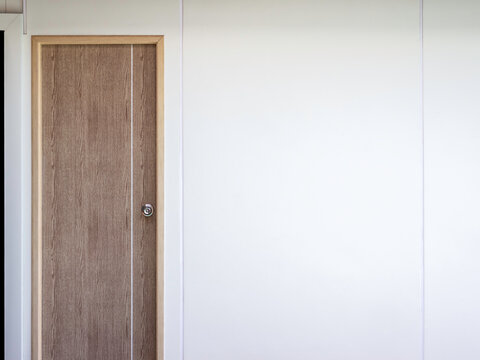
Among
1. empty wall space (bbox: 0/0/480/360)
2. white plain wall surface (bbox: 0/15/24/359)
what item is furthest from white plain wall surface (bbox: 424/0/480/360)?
white plain wall surface (bbox: 0/15/24/359)

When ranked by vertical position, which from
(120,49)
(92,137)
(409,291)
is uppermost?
(120,49)

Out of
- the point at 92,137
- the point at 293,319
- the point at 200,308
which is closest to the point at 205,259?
the point at 200,308

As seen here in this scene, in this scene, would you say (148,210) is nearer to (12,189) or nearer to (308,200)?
(12,189)

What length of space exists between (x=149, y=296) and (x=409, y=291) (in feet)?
4.73

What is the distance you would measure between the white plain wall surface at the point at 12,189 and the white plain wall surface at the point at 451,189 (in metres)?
2.24

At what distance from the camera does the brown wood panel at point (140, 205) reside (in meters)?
2.15

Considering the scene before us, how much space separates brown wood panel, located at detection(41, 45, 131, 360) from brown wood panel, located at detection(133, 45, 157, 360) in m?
0.05

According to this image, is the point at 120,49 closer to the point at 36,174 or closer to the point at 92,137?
the point at 92,137

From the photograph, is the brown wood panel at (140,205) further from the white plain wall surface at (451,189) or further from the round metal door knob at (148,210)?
the white plain wall surface at (451,189)

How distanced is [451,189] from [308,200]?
31.2 inches

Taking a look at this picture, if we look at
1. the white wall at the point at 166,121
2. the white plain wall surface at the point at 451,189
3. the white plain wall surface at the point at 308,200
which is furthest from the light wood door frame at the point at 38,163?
the white plain wall surface at the point at 451,189

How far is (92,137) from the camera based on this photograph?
2154mm

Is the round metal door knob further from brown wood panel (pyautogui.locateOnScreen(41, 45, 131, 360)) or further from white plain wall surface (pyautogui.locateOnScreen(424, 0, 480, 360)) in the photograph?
white plain wall surface (pyautogui.locateOnScreen(424, 0, 480, 360))

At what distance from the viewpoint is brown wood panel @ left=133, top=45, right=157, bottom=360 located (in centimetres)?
215
